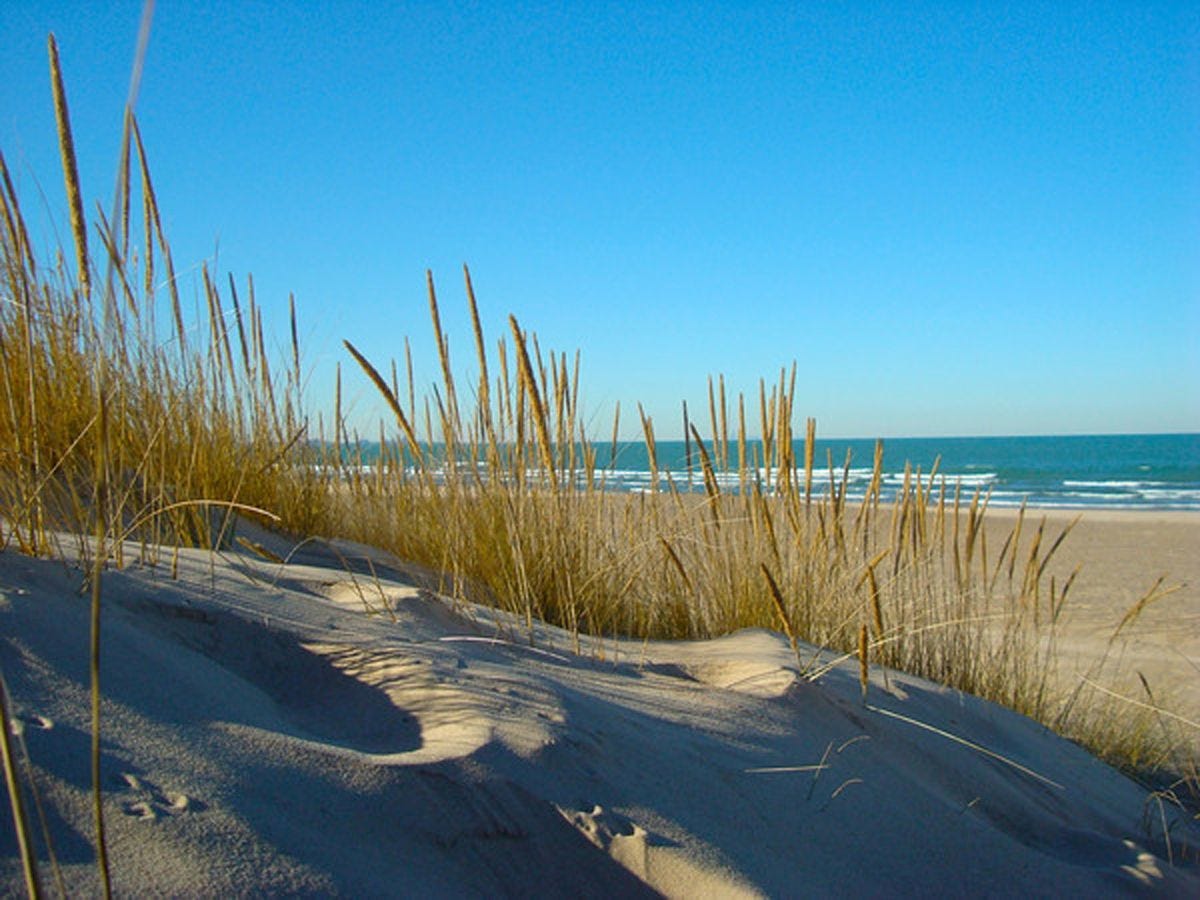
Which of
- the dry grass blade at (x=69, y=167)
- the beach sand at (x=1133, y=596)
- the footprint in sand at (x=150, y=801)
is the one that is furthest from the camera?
the beach sand at (x=1133, y=596)

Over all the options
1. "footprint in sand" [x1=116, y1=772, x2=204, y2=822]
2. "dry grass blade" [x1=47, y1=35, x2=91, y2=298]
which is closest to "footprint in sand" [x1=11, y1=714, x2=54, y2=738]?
"footprint in sand" [x1=116, y1=772, x2=204, y2=822]

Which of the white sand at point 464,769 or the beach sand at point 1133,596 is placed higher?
the white sand at point 464,769

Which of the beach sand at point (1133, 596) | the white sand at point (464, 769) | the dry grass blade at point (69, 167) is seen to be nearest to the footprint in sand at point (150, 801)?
the white sand at point (464, 769)

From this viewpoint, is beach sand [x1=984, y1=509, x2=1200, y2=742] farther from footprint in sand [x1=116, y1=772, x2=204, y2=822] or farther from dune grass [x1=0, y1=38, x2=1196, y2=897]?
footprint in sand [x1=116, y1=772, x2=204, y2=822]

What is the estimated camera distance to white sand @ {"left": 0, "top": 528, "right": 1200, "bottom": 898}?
3.23 ft

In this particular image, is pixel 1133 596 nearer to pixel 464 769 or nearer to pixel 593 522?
pixel 593 522

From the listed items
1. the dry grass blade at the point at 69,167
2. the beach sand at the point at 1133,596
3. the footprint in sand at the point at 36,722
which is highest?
the dry grass blade at the point at 69,167

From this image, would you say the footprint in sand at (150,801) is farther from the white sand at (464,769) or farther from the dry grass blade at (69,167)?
the dry grass blade at (69,167)

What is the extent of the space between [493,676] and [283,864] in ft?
2.33

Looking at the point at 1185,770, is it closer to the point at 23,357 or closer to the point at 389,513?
the point at 389,513

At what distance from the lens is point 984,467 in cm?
3681

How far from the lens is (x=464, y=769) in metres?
1.22

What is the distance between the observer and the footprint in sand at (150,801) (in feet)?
3.09

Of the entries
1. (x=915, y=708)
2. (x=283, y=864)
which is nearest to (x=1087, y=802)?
(x=915, y=708)
